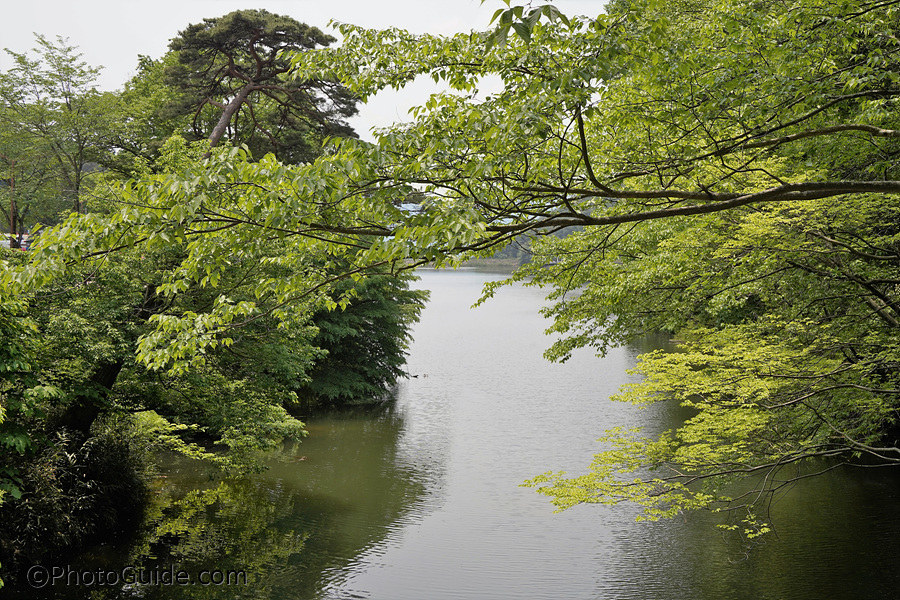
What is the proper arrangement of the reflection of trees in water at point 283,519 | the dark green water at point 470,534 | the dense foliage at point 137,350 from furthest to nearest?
1. the reflection of trees in water at point 283,519
2. the dark green water at point 470,534
3. the dense foliage at point 137,350

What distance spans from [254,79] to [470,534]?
12641 mm

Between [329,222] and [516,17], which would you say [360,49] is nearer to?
[329,222]

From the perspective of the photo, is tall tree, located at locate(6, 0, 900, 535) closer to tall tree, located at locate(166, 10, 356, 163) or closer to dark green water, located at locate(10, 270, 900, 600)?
dark green water, located at locate(10, 270, 900, 600)

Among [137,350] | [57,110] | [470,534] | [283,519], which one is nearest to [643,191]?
[137,350]

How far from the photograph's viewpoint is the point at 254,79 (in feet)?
57.7

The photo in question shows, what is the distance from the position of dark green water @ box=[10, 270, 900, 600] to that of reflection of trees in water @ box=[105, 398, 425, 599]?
34 mm

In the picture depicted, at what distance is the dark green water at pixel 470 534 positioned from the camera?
9.09m

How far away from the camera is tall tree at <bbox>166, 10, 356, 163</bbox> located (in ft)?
54.1

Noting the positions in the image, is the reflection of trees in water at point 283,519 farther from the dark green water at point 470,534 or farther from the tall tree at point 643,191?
the tall tree at point 643,191

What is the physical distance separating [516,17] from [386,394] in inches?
855

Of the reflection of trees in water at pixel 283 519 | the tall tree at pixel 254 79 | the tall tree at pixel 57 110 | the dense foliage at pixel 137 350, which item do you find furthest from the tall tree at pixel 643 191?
the tall tree at pixel 57 110

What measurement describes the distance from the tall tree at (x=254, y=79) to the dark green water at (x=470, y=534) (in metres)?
8.01

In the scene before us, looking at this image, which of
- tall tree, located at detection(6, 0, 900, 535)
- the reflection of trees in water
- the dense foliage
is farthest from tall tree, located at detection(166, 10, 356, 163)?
tall tree, located at detection(6, 0, 900, 535)

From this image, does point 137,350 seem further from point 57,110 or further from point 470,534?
point 57,110
